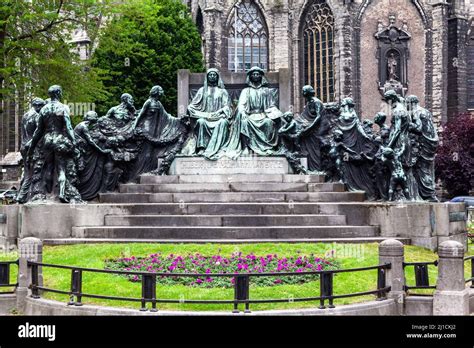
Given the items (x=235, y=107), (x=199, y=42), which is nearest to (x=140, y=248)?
(x=235, y=107)

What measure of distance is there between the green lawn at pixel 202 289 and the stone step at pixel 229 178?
3888 millimetres

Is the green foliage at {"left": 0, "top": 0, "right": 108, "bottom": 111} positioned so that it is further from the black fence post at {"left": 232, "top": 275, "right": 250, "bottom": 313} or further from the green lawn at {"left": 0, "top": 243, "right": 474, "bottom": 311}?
the black fence post at {"left": 232, "top": 275, "right": 250, "bottom": 313}

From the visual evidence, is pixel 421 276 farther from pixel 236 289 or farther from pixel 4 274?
pixel 4 274

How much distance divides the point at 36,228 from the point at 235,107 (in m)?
7.80

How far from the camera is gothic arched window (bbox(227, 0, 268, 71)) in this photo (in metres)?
55.3

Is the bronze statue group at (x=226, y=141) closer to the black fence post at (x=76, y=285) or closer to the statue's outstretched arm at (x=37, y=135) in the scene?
the statue's outstretched arm at (x=37, y=135)

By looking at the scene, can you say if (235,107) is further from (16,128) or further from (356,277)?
(16,128)

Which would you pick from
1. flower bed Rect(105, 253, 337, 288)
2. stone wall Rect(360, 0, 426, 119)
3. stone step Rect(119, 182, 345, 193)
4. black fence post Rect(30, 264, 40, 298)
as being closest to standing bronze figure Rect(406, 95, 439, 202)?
stone step Rect(119, 182, 345, 193)

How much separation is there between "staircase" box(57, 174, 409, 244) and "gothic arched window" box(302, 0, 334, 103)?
3597 centimetres

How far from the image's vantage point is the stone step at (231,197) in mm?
18578

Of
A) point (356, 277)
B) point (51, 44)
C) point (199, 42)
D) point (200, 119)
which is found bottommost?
point (356, 277)

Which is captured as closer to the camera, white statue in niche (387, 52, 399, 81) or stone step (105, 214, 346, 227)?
stone step (105, 214, 346, 227)

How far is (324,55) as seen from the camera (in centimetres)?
5525

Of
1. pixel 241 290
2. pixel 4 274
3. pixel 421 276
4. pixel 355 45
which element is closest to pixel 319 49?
pixel 355 45
